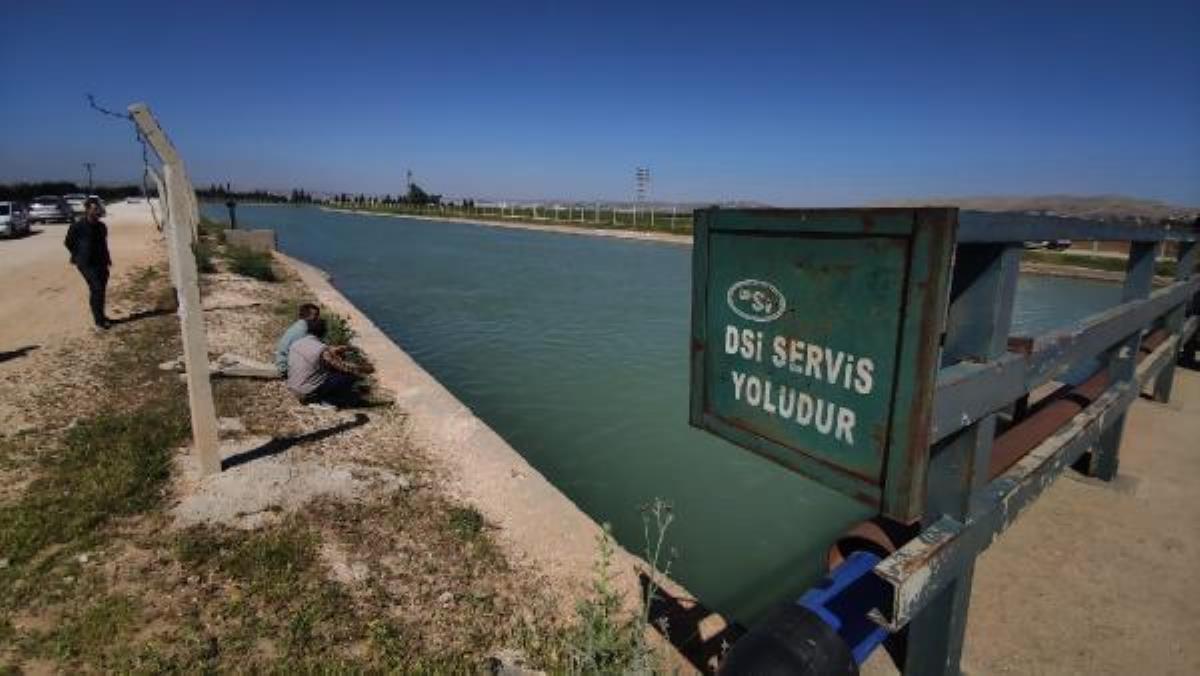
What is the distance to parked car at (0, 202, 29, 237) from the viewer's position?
2623cm

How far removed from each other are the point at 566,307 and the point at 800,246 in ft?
52.1

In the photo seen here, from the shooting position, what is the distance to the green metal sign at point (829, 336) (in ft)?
6.03

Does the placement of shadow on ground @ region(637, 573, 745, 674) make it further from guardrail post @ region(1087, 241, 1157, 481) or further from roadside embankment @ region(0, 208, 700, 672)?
guardrail post @ region(1087, 241, 1157, 481)

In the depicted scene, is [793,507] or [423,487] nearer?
[423,487]

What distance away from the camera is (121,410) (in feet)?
22.0

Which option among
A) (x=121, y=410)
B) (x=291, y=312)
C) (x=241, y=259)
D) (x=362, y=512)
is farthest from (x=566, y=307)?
(x=362, y=512)

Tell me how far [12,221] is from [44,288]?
1879 cm

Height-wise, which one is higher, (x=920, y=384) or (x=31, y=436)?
(x=920, y=384)

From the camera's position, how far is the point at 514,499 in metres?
5.15

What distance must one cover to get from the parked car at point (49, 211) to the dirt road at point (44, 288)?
10.6 m

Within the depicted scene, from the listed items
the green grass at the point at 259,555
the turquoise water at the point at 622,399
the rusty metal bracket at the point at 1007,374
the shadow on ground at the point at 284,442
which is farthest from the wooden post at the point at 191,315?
the rusty metal bracket at the point at 1007,374

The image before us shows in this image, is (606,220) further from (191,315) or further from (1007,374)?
(1007,374)

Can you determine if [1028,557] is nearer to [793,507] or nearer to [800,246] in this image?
[793,507]

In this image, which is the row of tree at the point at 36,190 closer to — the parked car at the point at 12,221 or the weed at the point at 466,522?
the parked car at the point at 12,221
